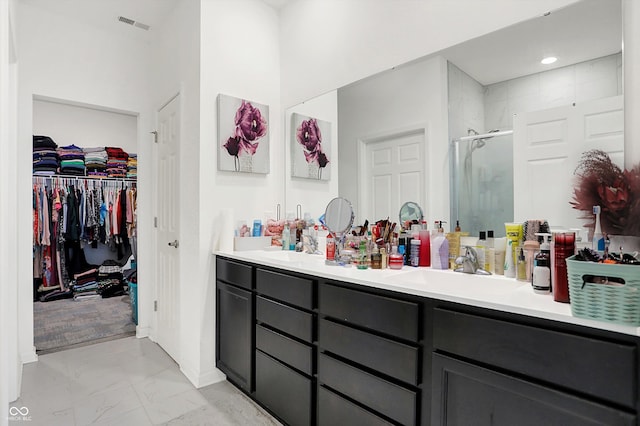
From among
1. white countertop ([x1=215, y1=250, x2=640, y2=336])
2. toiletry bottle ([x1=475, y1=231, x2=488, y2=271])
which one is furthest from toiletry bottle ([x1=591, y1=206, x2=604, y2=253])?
toiletry bottle ([x1=475, y1=231, x2=488, y2=271])

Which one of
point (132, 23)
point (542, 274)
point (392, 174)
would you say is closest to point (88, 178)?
point (132, 23)

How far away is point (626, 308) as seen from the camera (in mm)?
859

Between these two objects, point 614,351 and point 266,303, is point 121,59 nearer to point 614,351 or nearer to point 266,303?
point 266,303

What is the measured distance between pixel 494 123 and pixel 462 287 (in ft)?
2.53

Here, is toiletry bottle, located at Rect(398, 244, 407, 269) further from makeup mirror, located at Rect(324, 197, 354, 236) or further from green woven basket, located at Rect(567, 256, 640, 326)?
green woven basket, located at Rect(567, 256, 640, 326)

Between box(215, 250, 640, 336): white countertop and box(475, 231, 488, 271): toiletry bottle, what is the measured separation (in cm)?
8

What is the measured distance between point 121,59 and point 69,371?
2.75m

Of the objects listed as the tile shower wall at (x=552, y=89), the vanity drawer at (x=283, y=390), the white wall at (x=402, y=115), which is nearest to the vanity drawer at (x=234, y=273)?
the vanity drawer at (x=283, y=390)

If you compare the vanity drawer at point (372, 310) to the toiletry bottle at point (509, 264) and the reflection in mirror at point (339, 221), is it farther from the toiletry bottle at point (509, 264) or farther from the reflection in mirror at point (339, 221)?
the toiletry bottle at point (509, 264)

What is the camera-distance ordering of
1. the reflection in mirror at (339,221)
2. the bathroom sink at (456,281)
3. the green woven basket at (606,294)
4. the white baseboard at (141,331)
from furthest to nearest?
the white baseboard at (141,331) < the reflection in mirror at (339,221) < the bathroom sink at (456,281) < the green woven basket at (606,294)

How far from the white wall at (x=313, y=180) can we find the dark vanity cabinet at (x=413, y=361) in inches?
28.3

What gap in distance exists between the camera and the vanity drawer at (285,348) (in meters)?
1.73

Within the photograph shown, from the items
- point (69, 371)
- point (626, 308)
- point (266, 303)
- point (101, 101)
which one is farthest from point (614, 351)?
point (101, 101)

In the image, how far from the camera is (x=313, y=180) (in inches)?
104
